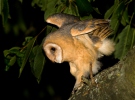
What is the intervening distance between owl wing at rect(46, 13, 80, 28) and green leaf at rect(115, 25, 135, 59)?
45 cm

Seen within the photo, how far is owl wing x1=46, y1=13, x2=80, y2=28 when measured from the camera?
346 centimetres

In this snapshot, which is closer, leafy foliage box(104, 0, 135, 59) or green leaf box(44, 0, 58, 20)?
leafy foliage box(104, 0, 135, 59)

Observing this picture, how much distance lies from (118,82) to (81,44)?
3.52ft

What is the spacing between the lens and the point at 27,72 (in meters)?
5.29

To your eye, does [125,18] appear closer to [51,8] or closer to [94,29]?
[94,29]

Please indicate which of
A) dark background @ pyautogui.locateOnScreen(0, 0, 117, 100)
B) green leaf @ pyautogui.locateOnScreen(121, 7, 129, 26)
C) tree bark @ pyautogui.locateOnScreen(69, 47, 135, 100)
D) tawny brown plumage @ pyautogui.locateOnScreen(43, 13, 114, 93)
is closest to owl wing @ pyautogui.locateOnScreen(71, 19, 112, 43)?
tawny brown plumage @ pyautogui.locateOnScreen(43, 13, 114, 93)

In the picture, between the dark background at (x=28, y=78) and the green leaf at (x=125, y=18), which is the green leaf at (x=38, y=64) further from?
the dark background at (x=28, y=78)

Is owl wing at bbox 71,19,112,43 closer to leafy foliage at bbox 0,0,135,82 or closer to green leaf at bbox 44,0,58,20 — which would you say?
leafy foliage at bbox 0,0,135,82

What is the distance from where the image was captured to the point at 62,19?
3.54 metres

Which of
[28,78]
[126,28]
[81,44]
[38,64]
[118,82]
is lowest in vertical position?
[28,78]

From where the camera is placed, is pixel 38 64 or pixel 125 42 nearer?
pixel 125 42

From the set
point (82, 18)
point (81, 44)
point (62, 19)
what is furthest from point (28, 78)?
point (81, 44)

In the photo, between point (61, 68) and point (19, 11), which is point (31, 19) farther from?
point (61, 68)

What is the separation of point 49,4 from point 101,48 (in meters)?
0.57
